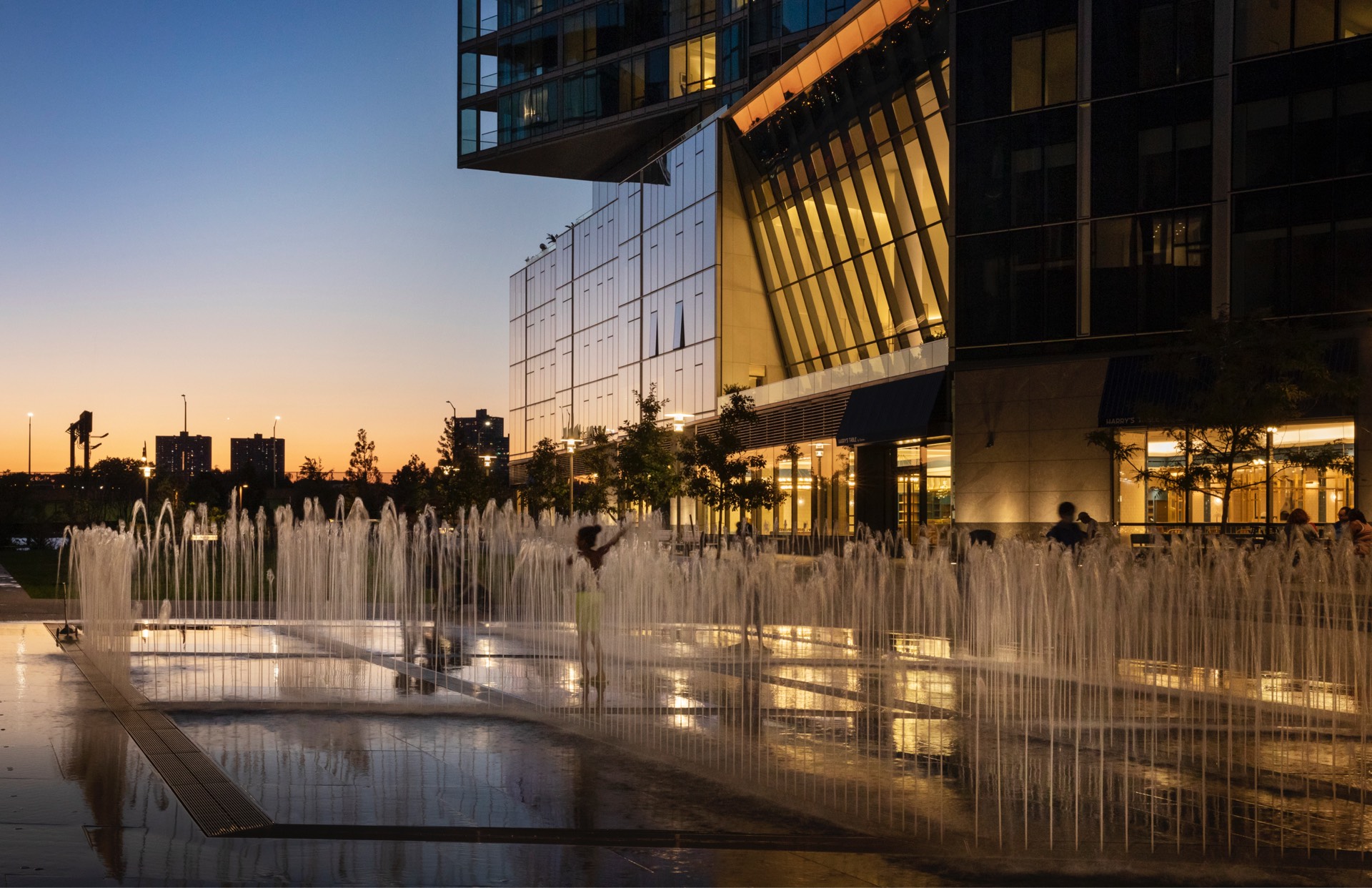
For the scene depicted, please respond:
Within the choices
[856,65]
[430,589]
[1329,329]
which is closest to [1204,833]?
[430,589]

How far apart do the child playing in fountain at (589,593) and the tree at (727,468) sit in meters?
31.2

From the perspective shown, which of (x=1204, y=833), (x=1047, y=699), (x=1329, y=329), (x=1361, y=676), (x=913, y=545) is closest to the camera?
(x=1204, y=833)

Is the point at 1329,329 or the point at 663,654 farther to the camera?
the point at 1329,329

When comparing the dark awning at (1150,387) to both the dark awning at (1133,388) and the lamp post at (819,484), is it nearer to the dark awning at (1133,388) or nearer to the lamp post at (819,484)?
the dark awning at (1133,388)

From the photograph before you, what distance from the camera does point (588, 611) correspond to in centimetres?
1303

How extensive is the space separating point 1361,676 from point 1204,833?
27.3ft

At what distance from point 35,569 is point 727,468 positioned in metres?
21.4

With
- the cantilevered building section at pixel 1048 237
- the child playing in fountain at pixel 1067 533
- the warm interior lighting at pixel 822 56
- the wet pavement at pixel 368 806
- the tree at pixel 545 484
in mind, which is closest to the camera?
the wet pavement at pixel 368 806

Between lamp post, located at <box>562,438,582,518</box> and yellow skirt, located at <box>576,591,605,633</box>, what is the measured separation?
29.9 meters

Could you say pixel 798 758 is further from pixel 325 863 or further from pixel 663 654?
pixel 663 654

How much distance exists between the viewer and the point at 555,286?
262ft

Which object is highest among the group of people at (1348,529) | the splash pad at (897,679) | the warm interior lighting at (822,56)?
the warm interior lighting at (822,56)

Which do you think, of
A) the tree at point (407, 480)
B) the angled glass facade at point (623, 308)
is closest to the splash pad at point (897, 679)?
the angled glass facade at point (623, 308)

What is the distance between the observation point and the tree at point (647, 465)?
48.2m
